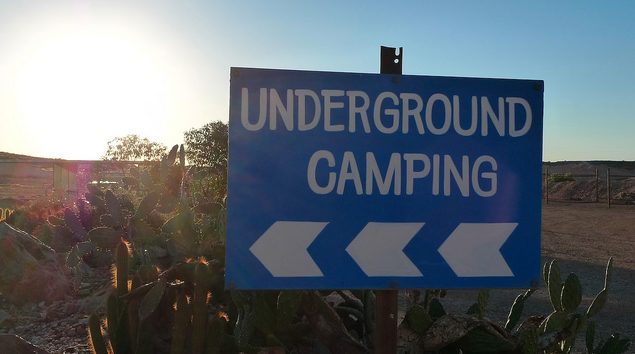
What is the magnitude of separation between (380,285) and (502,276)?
483 millimetres

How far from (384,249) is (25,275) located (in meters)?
5.61

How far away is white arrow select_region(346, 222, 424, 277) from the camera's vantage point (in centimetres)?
248

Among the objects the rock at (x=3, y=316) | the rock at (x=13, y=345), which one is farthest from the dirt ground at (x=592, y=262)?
the rock at (x=3, y=316)

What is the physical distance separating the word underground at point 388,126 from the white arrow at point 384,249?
0.13 meters

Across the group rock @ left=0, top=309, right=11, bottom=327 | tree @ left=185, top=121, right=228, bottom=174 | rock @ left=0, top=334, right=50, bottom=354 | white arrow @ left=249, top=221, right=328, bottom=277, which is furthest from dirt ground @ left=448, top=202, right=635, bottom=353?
tree @ left=185, top=121, right=228, bottom=174

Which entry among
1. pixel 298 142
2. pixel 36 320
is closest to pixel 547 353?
pixel 298 142

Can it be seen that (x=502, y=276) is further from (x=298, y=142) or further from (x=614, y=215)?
(x=614, y=215)

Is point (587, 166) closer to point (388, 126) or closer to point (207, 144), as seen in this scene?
point (207, 144)

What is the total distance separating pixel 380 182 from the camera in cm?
250

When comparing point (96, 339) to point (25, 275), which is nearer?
point (96, 339)

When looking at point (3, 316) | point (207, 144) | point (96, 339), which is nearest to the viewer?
point (96, 339)

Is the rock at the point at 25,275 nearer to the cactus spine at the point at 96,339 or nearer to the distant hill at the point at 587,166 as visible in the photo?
the cactus spine at the point at 96,339

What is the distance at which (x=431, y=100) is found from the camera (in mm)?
2533

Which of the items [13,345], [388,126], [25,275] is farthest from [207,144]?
[388,126]
